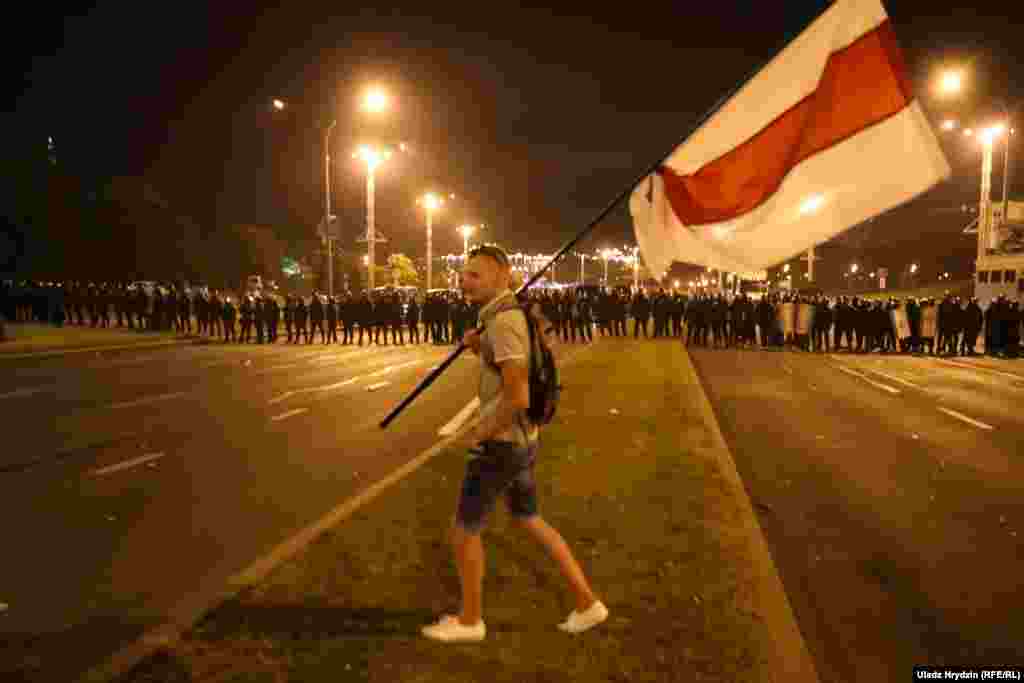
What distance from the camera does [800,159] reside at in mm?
5020

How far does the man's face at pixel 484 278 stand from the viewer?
14.6 feet

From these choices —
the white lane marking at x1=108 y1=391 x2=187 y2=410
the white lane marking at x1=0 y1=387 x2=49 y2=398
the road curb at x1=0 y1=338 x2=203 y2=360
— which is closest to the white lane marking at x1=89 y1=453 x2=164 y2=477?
the white lane marking at x1=108 y1=391 x2=187 y2=410

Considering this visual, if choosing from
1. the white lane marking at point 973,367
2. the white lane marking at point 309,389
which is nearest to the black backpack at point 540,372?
the white lane marking at point 309,389

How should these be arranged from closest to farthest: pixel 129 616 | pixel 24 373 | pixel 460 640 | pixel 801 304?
pixel 460 640
pixel 129 616
pixel 24 373
pixel 801 304

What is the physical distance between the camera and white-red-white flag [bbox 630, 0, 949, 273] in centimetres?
474

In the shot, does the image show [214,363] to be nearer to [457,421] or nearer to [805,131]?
[457,421]

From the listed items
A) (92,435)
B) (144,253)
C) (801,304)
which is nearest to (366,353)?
(801,304)

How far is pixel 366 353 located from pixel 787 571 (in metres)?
21.8

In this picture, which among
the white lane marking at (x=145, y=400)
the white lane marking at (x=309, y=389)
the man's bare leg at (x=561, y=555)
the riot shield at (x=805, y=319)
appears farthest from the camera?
the riot shield at (x=805, y=319)

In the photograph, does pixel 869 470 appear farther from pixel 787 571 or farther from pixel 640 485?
pixel 787 571

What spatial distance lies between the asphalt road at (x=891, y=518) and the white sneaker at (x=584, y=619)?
1171 mm

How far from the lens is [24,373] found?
1988 cm

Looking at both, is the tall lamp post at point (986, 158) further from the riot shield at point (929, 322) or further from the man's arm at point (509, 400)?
the man's arm at point (509, 400)

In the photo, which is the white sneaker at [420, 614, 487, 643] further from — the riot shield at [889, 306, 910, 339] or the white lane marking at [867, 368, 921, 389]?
the riot shield at [889, 306, 910, 339]
